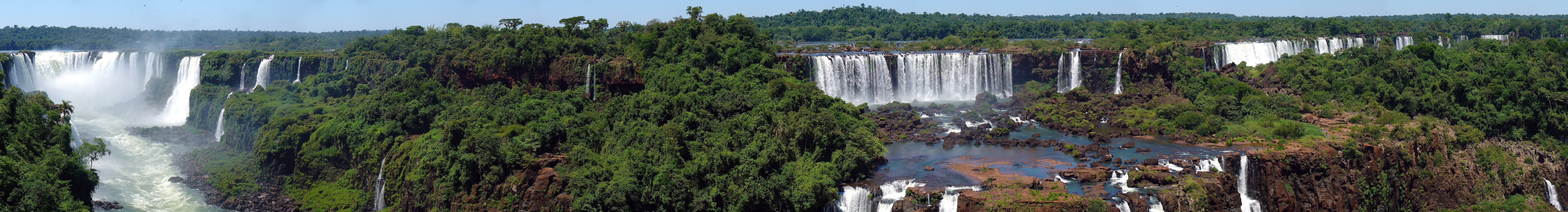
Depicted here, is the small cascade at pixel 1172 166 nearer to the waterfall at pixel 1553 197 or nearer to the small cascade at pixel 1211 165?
the small cascade at pixel 1211 165

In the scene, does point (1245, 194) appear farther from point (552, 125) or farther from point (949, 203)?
point (552, 125)

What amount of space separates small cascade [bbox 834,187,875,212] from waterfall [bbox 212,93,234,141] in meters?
38.9

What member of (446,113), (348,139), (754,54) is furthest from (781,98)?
(348,139)

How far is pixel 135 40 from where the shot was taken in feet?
390

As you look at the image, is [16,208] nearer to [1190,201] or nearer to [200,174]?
[200,174]

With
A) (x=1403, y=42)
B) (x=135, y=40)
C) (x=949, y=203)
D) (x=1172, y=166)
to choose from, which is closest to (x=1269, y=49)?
(x=1403, y=42)

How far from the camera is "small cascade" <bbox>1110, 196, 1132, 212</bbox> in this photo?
33844 mm

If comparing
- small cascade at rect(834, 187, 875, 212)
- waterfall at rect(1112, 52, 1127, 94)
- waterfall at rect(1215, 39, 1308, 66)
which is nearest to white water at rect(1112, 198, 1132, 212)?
small cascade at rect(834, 187, 875, 212)

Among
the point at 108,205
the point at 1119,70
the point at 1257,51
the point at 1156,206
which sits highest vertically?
the point at 1257,51

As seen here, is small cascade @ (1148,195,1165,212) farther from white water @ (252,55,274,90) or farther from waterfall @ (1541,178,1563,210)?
white water @ (252,55,274,90)

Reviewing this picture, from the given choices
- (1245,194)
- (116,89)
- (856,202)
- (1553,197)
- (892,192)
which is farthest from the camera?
(116,89)

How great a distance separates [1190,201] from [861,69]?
30.4 m

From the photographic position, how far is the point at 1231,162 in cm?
4209

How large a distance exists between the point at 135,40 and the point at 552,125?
94.3m
